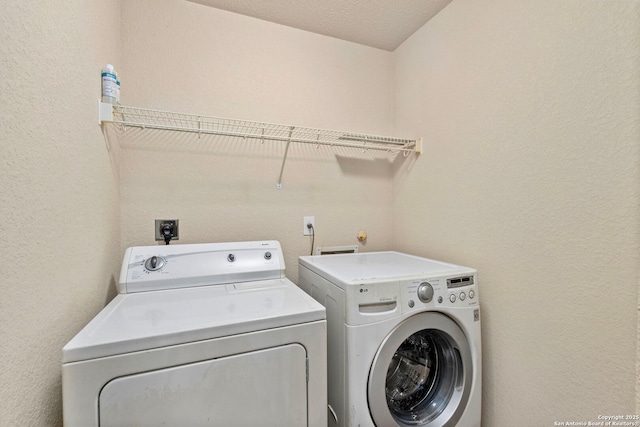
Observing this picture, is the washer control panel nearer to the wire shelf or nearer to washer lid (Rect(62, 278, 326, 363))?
washer lid (Rect(62, 278, 326, 363))

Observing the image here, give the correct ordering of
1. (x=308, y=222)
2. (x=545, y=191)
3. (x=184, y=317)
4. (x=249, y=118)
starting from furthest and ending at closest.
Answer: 1. (x=308, y=222)
2. (x=249, y=118)
3. (x=545, y=191)
4. (x=184, y=317)

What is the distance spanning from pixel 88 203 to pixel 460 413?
5.99ft

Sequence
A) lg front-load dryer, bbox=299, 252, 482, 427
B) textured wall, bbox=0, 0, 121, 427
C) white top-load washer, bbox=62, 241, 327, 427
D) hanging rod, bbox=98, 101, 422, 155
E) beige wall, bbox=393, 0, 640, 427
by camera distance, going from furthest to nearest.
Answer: hanging rod, bbox=98, 101, 422, 155
lg front-load dryer, bbox=299, 252, 482, 427
beige wall, bbox=393, 0, 640, 427
white top-load washer, bbox=62, 241, 327, 427
textured wall, bbox=0, 0, 121, 427

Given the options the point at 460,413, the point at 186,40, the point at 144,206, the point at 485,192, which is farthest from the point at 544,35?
the point at 144,206

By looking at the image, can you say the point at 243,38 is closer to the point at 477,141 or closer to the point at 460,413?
the point at 477,141

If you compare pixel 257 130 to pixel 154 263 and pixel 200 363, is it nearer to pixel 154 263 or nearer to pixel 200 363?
pixel 154 263

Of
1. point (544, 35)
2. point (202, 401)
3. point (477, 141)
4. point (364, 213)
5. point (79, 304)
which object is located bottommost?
point (202, 401)

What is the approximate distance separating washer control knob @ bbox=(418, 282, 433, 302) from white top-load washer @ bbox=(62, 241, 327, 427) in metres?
0.47

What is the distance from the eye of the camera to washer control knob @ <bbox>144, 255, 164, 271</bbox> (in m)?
1.27

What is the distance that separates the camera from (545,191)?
3.59 ft

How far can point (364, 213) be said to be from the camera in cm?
203

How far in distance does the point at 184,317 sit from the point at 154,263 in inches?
20.1

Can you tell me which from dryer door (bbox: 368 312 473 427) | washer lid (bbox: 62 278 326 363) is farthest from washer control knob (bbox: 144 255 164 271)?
dryer door (bbox: 368 312 473 427)

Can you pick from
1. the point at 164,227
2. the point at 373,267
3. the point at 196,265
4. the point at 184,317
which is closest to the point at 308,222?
the point at 373,267
